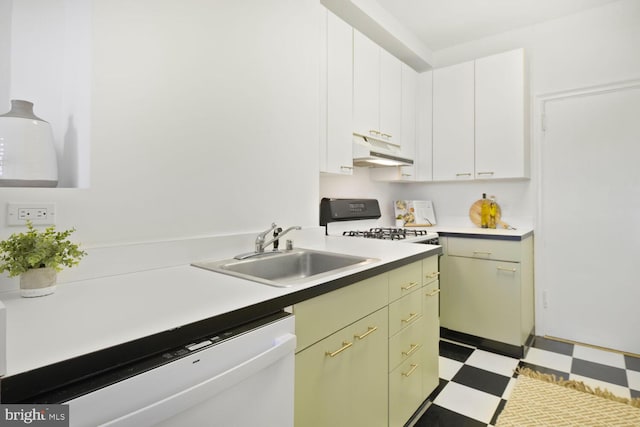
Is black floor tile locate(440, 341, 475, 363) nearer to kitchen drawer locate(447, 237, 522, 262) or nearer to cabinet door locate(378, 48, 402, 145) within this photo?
kitchen drawer locate(447, 237, 522, 262)

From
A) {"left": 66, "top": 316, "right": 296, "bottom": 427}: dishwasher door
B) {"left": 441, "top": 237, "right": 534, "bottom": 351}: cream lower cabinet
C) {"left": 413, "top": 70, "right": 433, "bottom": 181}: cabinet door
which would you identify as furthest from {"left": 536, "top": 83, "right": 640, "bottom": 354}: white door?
{"left": 66, "top": 316, "right": 296, "bottom": 427}: dishwasher door

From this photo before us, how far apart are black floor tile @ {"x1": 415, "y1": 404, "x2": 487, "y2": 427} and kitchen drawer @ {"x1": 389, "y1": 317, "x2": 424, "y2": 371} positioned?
0.39 metres

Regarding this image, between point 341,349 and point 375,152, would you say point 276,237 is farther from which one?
point 375,152

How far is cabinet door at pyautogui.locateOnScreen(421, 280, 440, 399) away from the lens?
5.82 feet

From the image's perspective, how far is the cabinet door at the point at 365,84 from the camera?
→ 2357 mm

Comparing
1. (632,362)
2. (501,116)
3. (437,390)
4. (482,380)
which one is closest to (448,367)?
(482,380)

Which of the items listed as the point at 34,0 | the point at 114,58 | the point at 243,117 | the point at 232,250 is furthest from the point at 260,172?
the point at 34,0

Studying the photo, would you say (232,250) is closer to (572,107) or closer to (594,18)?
(572,107)

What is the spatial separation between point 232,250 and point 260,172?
1.42ft

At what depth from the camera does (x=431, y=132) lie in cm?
318

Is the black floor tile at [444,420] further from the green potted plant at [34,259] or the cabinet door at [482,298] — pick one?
the green potted plant at [34,259]

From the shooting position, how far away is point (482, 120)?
2893 millimetres

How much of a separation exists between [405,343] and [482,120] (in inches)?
85.0

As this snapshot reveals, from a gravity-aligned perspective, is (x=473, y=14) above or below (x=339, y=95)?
above
